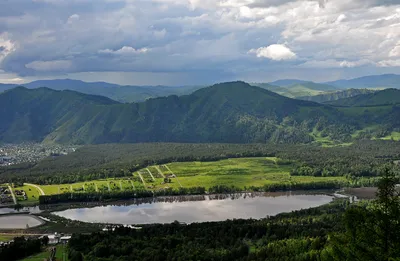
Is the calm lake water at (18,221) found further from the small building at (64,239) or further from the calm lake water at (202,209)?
the small building at (64,239)

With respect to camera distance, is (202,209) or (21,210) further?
(21,210)

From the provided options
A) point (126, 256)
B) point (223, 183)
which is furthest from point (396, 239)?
point (223, 183)

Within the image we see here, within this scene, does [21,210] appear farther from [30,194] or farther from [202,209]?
[202,209]

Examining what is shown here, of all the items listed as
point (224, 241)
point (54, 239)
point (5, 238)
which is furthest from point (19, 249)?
point (224, 241)

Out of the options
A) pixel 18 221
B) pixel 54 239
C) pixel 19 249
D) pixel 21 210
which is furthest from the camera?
pixel 21 210

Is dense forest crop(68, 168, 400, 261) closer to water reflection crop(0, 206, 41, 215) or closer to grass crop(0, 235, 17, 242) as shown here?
grass crop(0, 235, 17, 242)

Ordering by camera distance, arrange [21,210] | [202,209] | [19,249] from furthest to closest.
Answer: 1. [21,210]
2. [202,209]
3. [19,249]

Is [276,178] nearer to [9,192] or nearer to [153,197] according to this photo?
[153,197]
